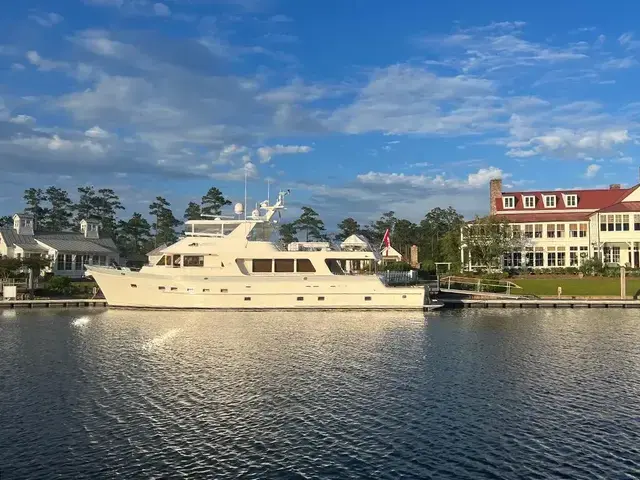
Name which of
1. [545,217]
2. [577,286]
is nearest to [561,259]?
[545,217]

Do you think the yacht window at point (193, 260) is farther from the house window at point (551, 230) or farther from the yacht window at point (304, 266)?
the house window at point (551, 230)

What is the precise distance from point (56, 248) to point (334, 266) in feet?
110

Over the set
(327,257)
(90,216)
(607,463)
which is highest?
(90,216)

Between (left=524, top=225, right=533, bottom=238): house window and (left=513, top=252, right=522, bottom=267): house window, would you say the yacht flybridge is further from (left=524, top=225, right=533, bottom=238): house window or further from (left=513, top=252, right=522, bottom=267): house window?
(left=524, top=225, right=533, bottom=238): house window

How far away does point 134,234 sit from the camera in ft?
301

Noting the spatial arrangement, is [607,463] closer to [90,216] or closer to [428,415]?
[428,415]

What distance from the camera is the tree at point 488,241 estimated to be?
5577 centimetres

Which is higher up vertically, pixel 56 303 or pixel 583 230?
pixel 583 230

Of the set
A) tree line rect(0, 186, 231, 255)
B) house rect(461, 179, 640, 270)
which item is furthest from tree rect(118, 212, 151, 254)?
house rect(461, 179, 640, 270)

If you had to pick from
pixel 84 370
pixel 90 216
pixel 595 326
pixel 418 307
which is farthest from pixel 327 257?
pixel 90 216

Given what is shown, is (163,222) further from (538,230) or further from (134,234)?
(538,230)

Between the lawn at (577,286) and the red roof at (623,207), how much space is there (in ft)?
30.4

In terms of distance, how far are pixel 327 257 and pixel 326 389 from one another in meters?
20.9

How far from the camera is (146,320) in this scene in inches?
1303
